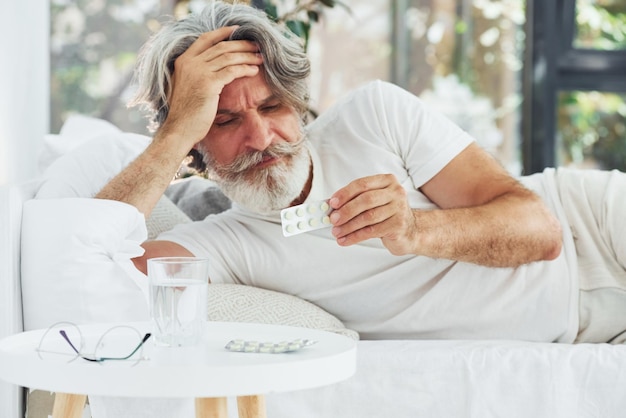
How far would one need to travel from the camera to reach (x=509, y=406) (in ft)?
4.80

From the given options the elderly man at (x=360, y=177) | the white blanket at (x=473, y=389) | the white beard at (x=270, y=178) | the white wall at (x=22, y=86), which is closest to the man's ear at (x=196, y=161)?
the elderly man at (x=360, y=177)

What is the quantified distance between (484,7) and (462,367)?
402cm

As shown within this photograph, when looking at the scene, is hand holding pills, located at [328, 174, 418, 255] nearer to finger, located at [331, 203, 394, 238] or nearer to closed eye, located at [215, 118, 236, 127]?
finger, located at [331, 203, 394, 238]

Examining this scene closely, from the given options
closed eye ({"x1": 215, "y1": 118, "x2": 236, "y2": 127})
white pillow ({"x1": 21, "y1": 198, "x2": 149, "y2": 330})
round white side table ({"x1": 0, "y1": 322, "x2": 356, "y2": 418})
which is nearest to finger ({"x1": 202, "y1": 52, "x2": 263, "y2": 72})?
closed eye ({"x1": 215, "y1": 118, "x2": 236, "y2": 127})

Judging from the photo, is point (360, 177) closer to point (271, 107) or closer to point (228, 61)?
point (271, 107)

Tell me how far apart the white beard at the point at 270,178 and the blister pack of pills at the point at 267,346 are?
69cm

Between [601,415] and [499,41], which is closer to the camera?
[601,415]

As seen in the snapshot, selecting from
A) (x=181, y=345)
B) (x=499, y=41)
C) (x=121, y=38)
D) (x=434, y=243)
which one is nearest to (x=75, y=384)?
(x=181, y=345)

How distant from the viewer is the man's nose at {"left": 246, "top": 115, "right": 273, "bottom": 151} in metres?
1.81

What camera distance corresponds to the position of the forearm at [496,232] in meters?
1.67

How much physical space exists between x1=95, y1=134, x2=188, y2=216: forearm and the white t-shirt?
15cm

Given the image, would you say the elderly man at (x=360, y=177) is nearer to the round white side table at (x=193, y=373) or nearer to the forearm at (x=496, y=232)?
the forearm at (x=496, y=232)

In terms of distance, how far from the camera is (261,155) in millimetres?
1836

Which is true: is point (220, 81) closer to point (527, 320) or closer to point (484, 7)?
point (527, 320)
